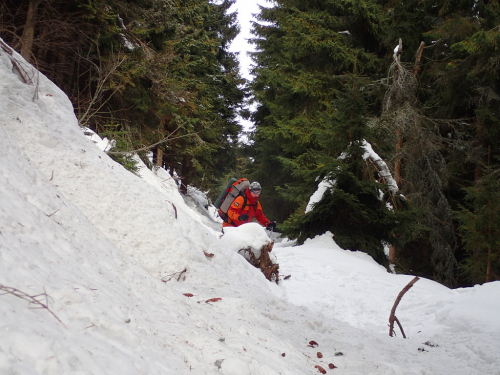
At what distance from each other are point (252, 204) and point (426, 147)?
22.9 feet

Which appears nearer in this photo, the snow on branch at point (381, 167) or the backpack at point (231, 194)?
the backpack at point (231, 194)

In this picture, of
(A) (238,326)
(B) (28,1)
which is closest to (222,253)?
(A) (238,326)

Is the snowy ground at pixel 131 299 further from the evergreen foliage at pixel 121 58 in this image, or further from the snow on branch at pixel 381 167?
the snow on branch at pixel 381 167

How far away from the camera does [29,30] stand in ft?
22.1

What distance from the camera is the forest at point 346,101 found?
26.6 ft

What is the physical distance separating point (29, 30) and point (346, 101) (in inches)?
299

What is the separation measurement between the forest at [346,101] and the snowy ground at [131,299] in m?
2.61

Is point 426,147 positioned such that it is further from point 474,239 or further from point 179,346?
point 179,346

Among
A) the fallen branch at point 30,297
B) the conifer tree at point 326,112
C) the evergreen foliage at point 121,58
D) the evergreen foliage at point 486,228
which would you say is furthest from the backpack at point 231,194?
the fallen branch at point 30,297

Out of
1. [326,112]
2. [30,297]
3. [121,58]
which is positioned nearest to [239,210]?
[121,58]

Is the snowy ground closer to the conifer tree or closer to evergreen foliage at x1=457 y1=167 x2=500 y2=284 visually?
the conifer tree

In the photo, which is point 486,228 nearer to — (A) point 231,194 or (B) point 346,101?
(B) point 346,101

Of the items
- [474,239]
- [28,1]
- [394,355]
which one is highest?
[474,239]

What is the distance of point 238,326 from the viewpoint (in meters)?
2.64
